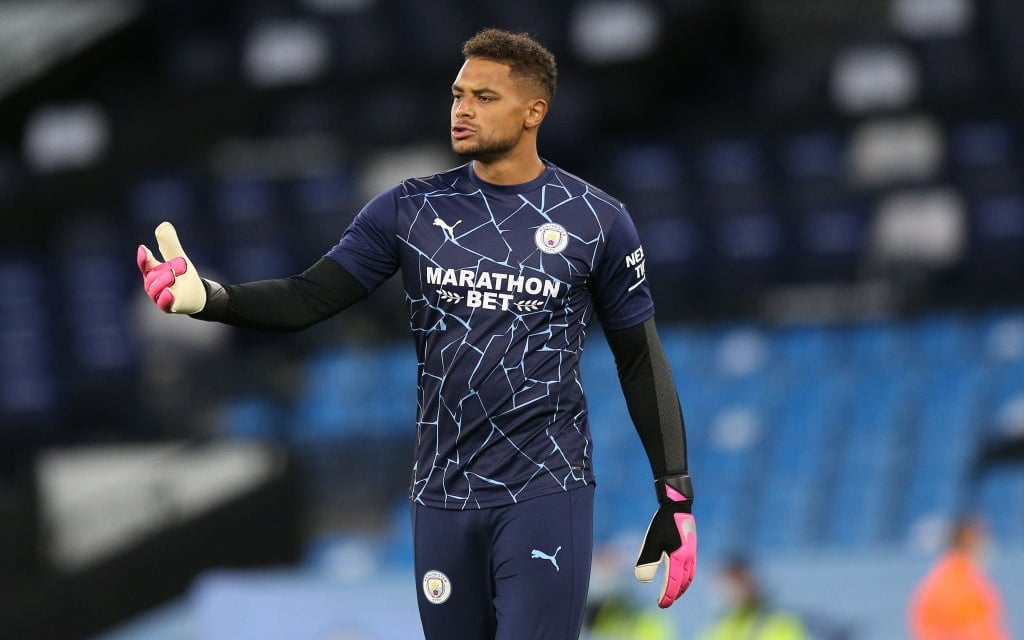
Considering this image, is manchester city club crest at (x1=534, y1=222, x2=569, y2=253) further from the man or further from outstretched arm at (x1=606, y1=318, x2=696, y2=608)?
outstretched arm at (x1=606, y1=318, x2=696, y2=608)

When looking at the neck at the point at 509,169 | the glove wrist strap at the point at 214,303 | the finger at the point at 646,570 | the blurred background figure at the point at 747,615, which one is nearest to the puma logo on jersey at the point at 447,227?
the neck at the point at 509,169

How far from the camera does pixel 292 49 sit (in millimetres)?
17891

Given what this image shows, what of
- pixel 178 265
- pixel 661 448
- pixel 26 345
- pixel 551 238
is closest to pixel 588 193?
pixel 551 238

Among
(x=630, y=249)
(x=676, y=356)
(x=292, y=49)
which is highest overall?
(x=292, y=49)

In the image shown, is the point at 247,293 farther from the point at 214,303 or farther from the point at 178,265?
the point at 178,265

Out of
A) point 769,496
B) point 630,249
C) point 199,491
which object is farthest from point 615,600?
point 630,249

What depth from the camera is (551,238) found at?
434 cm

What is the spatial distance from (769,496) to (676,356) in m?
1.88

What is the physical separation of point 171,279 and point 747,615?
6266mm

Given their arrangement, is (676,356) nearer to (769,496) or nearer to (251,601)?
(769,496)

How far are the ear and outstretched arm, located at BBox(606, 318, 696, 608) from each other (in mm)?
574

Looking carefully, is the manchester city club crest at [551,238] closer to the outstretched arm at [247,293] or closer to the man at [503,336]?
the man at [503,336]

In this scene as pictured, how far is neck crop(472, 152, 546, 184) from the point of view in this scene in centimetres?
442

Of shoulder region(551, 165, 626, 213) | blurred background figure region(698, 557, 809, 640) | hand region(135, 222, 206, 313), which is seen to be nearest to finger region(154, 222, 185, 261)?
hand region(135, 222, 206, 313)
